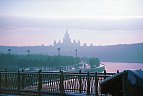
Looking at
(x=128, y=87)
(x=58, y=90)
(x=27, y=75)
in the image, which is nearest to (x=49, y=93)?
(x=58, y=90)

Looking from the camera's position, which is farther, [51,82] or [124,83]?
[51,82]

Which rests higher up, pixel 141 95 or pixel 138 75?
pixel 138 75

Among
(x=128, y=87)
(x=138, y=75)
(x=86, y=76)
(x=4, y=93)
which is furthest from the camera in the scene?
(x=4, y=93)

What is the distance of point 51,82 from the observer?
20.9 metres

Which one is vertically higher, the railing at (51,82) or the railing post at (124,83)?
the railing post at (124,83)

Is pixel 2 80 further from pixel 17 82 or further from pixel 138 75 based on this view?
pixel 138 75

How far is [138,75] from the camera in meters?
9.40

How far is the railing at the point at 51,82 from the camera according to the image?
19578 mm

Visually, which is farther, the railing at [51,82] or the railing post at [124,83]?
the railing at [51,82]

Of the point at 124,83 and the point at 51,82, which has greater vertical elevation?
the point at 124,83

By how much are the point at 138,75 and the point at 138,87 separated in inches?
27.1

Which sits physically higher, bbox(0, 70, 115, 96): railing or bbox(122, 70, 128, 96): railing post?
bbox(122, 70, 128, 96): railing post

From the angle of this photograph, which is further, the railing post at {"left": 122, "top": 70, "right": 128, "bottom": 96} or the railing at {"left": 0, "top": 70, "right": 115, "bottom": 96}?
the railing at {"left": 0, "top": 70, "right": 115, "bottom": 96}

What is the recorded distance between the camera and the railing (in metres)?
19.6
